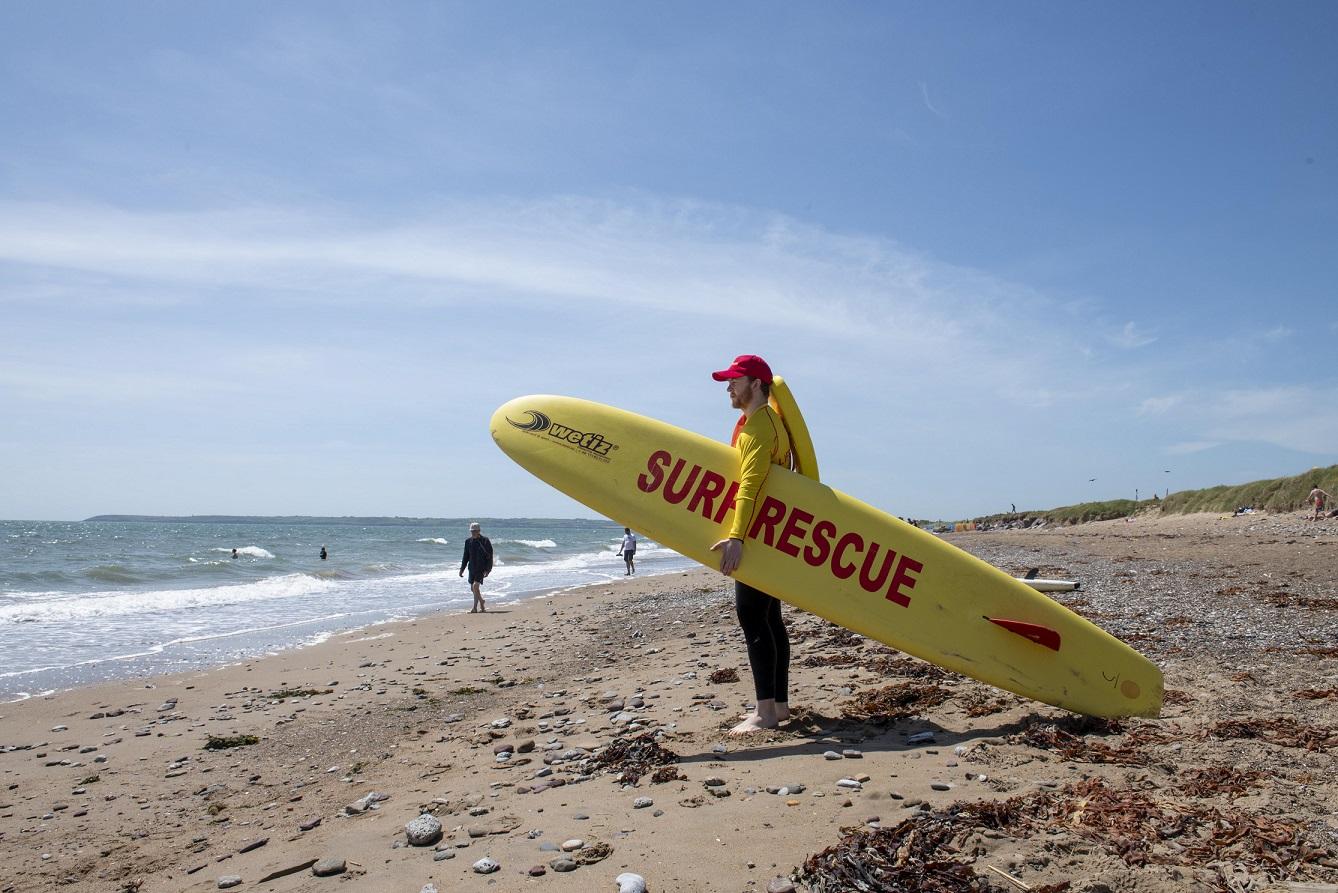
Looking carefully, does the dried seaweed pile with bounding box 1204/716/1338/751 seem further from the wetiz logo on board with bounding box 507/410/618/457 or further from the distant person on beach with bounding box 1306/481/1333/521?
the distant person on beach with bounding box 1306/481/1333/521

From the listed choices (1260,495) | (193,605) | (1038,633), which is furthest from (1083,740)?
(1260,495)

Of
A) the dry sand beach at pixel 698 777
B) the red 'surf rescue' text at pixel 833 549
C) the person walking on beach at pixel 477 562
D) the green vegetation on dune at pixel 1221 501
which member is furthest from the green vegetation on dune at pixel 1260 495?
the red 'surf rescue' text at pixel 833 549

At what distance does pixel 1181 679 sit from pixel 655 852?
3487 mm

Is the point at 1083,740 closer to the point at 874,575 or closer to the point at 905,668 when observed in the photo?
the point at 874,575

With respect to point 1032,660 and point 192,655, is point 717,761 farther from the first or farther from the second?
point 192,655

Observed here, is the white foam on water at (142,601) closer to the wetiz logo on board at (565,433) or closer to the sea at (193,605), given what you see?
the sea at (193,605)

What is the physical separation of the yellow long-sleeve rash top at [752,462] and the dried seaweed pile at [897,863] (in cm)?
172

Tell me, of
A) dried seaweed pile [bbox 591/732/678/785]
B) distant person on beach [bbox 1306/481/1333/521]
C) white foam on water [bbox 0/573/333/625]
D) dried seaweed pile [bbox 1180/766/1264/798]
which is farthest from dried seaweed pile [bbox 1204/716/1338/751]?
distant person on beach [bbox 1306/481/1333/521]

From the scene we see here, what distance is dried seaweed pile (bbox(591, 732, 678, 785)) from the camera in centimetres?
338

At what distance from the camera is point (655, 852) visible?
8.41 ft

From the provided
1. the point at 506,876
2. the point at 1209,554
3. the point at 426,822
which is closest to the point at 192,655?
the point at 426,822

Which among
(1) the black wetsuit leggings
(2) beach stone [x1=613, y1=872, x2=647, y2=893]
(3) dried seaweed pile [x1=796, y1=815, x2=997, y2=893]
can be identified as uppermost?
(1) the black wetsuit leggings

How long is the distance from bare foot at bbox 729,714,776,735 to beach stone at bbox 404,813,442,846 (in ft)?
4.95

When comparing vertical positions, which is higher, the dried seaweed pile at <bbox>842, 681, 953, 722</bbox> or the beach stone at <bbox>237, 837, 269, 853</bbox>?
the dried seaweed pile at <bbox>842, 681, 953, 722</bbox>
